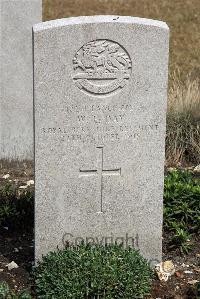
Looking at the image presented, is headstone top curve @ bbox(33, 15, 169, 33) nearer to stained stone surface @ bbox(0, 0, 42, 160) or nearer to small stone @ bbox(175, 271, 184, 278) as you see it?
small stone @ bbox(175, 271, 184, 278)

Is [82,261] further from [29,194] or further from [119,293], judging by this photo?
[29,194]

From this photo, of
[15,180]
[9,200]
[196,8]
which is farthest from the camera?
[196,8]

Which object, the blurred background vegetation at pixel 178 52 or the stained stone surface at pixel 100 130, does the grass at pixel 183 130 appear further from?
the stained stone surface at pixel 100 130

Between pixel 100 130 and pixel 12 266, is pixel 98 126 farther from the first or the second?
pixel 12 266

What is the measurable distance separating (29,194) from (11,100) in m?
1.82

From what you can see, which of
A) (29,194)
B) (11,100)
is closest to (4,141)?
(11,100)

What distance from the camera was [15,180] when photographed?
24.1ft

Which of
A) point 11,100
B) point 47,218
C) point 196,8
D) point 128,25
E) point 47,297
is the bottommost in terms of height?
point 47,297

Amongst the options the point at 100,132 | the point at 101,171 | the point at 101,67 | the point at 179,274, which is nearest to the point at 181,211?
the point at 179,274

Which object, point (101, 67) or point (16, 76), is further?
point (16, 76)

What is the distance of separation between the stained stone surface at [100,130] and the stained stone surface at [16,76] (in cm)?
302

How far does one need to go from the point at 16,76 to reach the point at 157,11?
1732cm

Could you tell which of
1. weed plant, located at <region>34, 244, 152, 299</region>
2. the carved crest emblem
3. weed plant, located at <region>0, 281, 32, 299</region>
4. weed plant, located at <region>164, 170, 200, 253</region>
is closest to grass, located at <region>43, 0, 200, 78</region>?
weed plant, located at <region>164, 170, 200, 253</region>

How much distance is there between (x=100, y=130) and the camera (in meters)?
4.92
